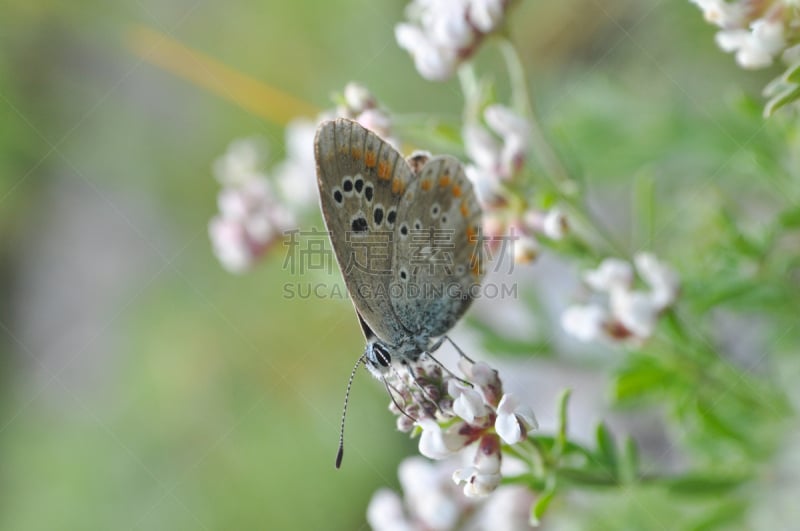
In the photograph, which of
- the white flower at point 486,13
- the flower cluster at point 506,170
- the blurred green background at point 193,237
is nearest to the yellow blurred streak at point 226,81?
the blurred green background at point 193,237

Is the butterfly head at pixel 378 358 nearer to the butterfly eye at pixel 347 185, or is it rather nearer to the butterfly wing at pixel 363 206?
the butterfly wing at pixel 363 206

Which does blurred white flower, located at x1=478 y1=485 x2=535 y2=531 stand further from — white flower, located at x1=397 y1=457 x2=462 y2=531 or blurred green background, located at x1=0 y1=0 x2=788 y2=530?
blurred green background, located at x1=0 y1=0 x2=788 y2=530

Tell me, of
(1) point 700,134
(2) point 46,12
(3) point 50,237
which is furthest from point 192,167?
(1) point 700,134

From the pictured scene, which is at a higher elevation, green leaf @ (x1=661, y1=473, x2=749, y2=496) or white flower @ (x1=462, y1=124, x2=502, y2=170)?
white flower @ (x1=462, y1=124, x2=502, y2=170)

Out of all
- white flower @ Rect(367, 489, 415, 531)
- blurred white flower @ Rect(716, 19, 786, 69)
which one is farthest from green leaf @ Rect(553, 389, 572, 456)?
blurred white flower @ Rect(716, 19, 786, 69)

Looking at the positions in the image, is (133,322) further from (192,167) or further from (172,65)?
(172,65)
